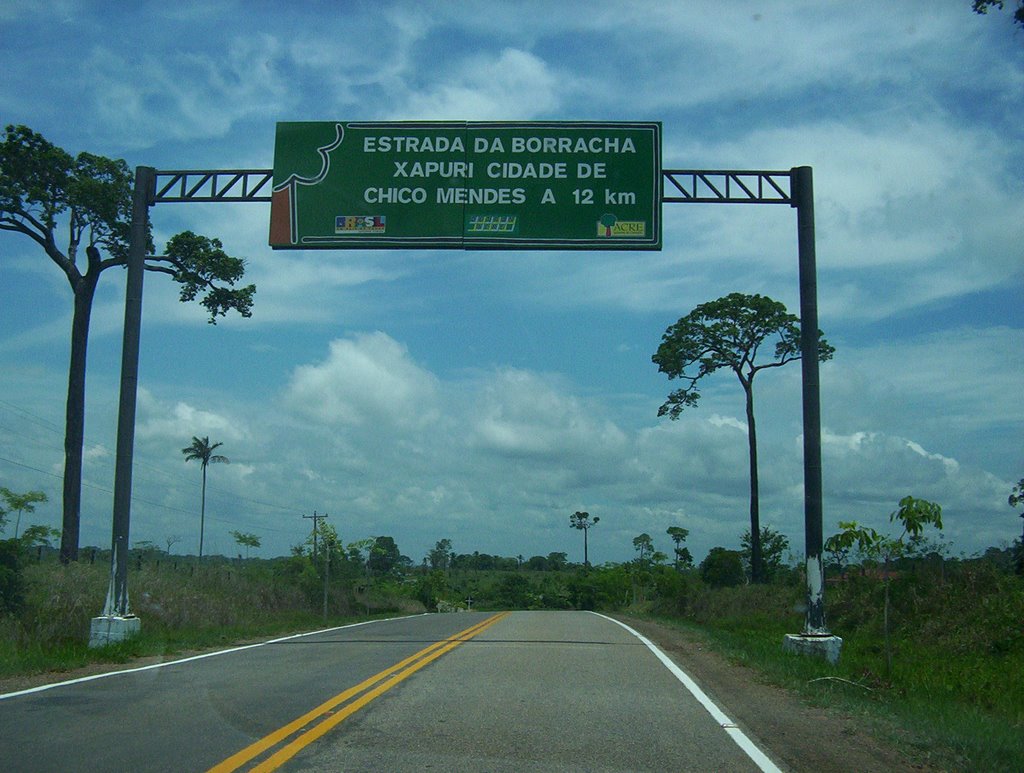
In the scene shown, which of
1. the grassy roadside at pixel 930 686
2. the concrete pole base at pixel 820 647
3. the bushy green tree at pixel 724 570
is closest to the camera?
the grassy roadside at pixel 930 686

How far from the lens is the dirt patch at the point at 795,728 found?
8125 mm

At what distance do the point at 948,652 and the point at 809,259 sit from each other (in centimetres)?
818

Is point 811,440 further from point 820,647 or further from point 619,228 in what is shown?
point 619,228

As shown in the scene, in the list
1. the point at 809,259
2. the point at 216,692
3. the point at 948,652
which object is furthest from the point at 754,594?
the point at 216,692

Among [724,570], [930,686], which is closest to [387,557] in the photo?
[724,570]

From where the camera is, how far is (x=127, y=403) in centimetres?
1702

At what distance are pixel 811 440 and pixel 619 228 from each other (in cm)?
479

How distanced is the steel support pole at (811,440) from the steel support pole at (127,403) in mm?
11194

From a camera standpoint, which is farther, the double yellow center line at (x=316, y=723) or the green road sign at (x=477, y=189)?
the green road sign at (x=477, y=189)

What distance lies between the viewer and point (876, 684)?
13.4 metres

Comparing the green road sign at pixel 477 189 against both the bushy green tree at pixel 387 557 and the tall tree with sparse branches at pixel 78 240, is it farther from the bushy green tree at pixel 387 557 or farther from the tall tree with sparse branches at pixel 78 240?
the bushy green tree at pixel 387 557

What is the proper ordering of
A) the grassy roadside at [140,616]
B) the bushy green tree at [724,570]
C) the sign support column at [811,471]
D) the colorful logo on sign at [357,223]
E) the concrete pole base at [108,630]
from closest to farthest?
the grassy roadside at [140,616], the sign support column at [811,471], the concrete pole base at [108,630], the colorful logo on sign at [357,223], the bushy green tree at [724,570]

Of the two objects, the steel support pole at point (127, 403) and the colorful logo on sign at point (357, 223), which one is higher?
the colorful logo on sign at point (357, 223)

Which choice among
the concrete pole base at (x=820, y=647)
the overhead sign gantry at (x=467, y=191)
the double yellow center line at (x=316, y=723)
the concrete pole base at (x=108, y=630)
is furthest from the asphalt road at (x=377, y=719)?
the overhead sign gantry at (x=467, y=191)
